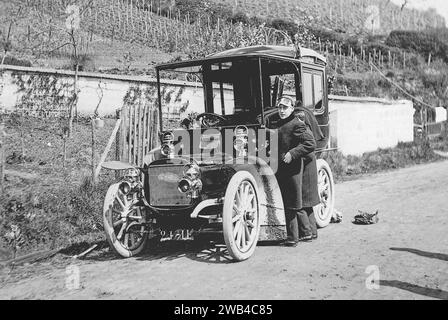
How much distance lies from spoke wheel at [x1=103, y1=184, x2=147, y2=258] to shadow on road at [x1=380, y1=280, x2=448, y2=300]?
2874mm

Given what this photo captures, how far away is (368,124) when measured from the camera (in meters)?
19.9

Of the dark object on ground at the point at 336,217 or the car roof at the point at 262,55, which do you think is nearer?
the car roof at the point at 262,55

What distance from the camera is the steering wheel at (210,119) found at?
717 cm

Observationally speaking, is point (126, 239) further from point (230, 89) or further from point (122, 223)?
point (230, 89)

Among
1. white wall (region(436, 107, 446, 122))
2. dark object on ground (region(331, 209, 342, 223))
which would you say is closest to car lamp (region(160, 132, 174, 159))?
dark object on ground (region(331, 209, 342, 223))

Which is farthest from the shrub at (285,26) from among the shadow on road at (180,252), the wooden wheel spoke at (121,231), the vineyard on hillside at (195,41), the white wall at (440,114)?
the wooden wheel spoke at (121,231)

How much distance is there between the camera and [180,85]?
58.5 feet

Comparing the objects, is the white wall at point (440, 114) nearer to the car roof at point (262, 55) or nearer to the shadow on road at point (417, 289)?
the car roof at point (262, 55)

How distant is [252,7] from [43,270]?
164 feet

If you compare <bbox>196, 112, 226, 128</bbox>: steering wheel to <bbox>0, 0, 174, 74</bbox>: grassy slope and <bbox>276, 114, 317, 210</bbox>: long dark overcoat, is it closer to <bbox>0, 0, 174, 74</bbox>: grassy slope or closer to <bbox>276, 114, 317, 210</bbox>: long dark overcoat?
<bbox>276, 114, 317, 210</bbox>: long dark overcoat

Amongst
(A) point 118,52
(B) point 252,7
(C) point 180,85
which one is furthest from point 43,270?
(B) point 252,7

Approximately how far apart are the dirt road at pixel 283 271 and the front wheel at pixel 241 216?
19 cm

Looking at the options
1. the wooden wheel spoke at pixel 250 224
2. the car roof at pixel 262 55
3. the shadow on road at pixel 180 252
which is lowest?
the shadow on road at pixel 180 252

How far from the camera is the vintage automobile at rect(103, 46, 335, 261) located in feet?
20.1
